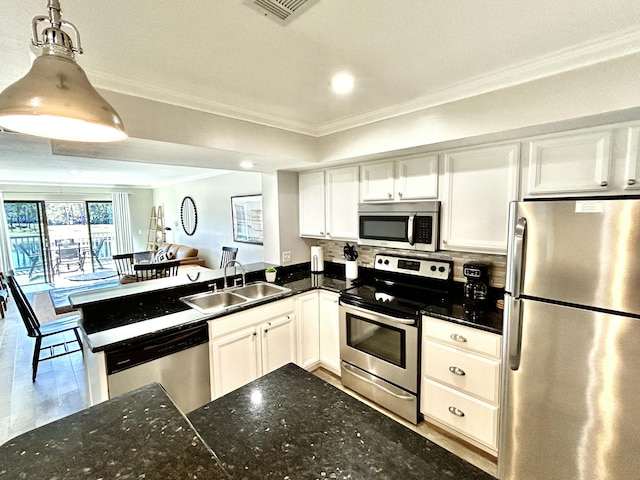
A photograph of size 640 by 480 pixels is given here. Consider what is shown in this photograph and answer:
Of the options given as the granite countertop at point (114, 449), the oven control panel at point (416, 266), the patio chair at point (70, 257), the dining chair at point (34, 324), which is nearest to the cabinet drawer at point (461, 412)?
the oven control panel at point (416, 266)

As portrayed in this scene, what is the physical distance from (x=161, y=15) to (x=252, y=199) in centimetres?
408

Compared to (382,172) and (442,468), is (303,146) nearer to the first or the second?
(382,172)

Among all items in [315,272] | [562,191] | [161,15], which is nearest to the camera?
[161,15]

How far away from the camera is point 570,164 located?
179cm

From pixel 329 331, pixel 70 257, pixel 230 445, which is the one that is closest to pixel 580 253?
pixel 230 445

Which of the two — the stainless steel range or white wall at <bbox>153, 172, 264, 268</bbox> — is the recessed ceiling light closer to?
the stainless steel range

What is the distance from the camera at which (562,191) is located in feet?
5.95

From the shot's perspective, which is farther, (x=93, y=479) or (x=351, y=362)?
(x=351, y=362)

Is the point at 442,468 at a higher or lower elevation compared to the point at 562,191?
lower

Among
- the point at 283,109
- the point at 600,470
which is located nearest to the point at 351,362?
the point at 600,470

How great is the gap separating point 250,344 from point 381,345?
3.50 feet

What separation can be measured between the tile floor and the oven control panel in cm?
117

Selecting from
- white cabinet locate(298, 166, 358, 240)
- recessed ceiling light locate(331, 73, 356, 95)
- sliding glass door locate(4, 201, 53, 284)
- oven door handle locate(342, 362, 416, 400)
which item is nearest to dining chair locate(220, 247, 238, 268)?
white cabinet locate(298, 166, 358, 240)

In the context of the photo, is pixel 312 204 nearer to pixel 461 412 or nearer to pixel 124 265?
pixel 461 412
